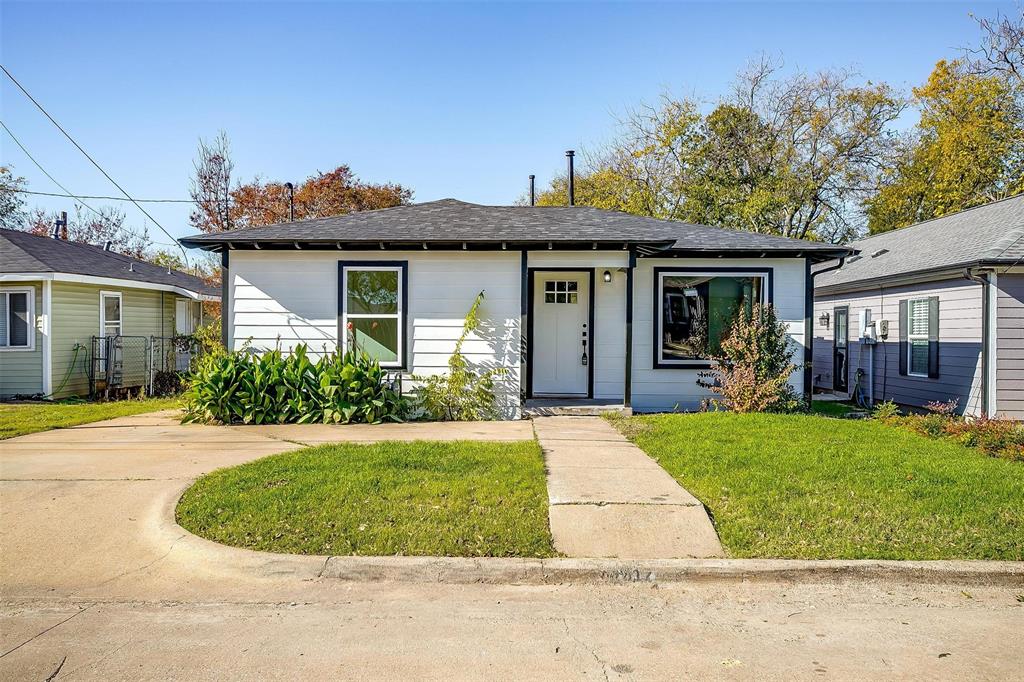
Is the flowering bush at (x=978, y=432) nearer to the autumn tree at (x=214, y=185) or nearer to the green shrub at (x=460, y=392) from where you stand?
the green shrub at (x=460, y=392)

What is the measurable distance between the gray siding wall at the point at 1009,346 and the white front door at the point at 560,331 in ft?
22.0

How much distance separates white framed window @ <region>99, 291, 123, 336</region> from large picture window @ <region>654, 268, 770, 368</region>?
13141 millimetres

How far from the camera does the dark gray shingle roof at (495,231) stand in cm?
1069

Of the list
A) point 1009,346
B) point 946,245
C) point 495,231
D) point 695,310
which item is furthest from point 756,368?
point 946,245

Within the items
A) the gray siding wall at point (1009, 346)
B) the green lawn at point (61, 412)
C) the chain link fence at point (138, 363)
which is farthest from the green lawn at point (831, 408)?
the chain link fence at point (138, 363)

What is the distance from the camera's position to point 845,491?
6.18 m

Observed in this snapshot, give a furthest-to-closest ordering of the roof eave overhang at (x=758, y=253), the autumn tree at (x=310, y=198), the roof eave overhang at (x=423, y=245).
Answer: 1. the autumn tree at (x=310, y=198)
2. the roof eave overhang at (x=758, y=253)
3. the roof eave overhang at (x=423, y=245)

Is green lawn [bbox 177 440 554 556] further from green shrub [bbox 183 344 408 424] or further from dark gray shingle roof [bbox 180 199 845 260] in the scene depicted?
dark gray shingle roof [bbox 180 199 845 260]

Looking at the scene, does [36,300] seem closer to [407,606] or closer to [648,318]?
[648,318]

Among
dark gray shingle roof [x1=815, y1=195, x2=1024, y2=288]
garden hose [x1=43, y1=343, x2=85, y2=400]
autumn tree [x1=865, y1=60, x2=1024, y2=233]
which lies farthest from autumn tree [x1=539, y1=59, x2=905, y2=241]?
garden hose [x1=43, y1=343, x2=85, y2=400]

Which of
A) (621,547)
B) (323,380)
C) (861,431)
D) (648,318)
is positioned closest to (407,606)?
(621,547)

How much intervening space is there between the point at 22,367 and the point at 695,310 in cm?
1406

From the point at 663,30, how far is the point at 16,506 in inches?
604

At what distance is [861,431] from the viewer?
9289 mm
